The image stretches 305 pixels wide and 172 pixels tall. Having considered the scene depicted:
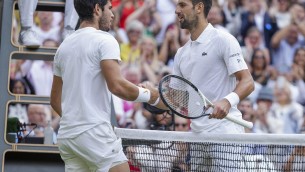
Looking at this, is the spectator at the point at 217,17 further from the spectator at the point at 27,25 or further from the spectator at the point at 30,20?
the spectator at the point at 27,25

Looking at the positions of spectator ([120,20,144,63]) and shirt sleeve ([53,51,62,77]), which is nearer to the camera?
shirt sleeve ([53,51,62,77])

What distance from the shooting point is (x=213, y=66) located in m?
8.09

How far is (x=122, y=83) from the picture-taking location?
24.0 feet

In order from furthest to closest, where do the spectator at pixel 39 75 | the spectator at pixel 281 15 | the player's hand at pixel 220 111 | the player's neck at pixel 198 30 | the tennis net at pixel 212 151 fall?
the spectator at pixel 281 15
the spectator at pixel 39 75
the player's neck at pixel 198 30
the tennis net at pixel 212 151
the player's hand at pixel 220 111

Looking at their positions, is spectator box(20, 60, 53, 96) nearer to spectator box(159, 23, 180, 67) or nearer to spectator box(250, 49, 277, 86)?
spectator box(159, 23, 180, 67)

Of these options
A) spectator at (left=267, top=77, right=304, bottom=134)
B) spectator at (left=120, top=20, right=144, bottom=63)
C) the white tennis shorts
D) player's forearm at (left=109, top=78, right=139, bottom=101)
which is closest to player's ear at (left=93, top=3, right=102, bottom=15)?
player's forearm at (left=109, top=78, right=139, bottom=101)

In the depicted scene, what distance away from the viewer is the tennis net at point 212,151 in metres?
7.73

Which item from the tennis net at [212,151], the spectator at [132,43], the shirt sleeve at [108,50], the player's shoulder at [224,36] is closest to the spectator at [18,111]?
the spectator at [132,43]

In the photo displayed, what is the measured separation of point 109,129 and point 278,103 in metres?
8.60

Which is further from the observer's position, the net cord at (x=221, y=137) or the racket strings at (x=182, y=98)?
the racket strings at (x=182, y=98)

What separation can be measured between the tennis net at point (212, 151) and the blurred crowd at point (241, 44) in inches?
272

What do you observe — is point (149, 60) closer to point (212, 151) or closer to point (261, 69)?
point (261, 69)

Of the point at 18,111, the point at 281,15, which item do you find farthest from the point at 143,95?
the point at 281,15

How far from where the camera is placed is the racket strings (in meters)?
7.76
